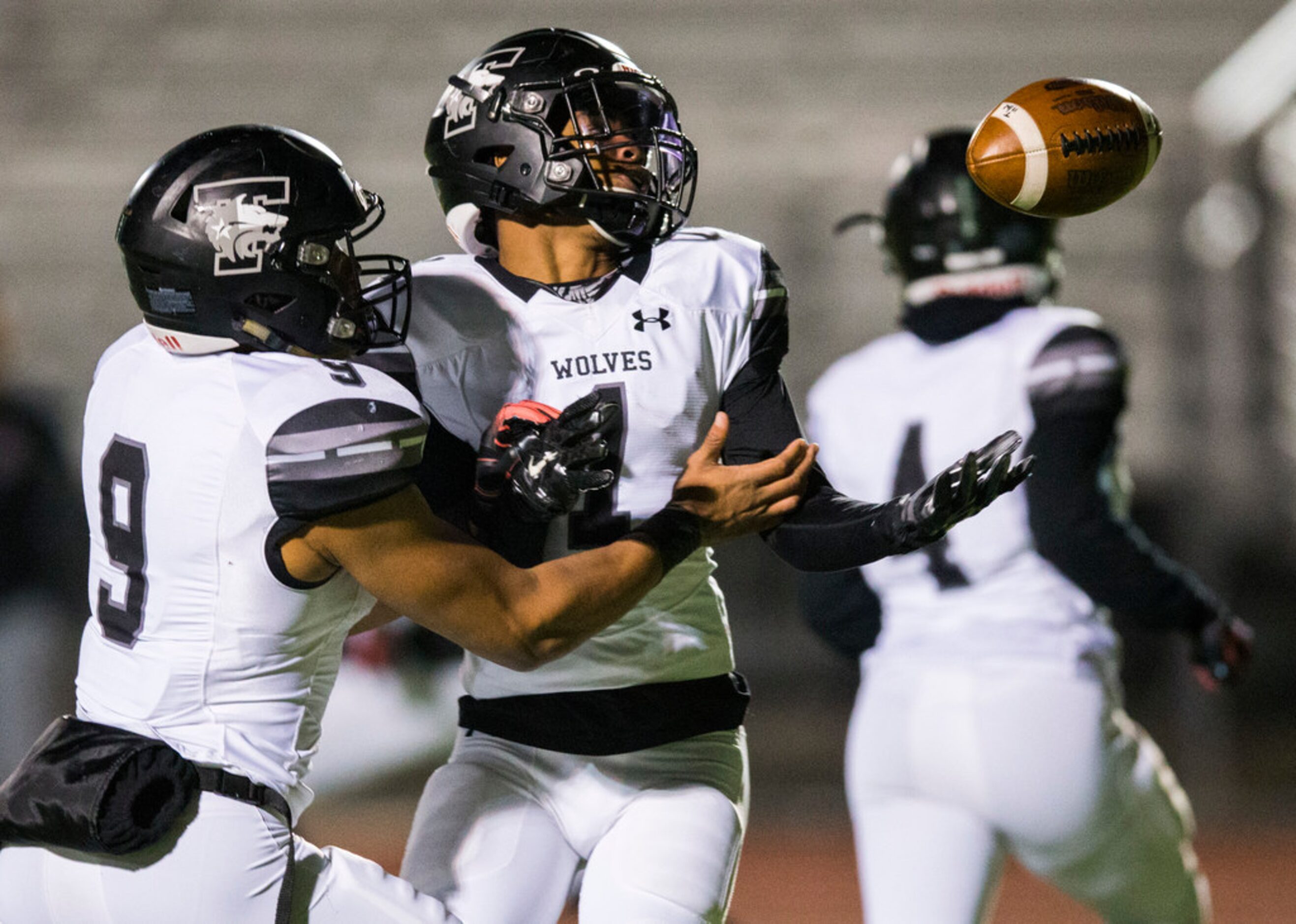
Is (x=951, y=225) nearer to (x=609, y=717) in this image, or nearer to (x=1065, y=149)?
(x=1065, y=149)

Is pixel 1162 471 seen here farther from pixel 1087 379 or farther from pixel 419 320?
pixel 419 320

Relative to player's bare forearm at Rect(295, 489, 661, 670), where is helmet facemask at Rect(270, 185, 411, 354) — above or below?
above

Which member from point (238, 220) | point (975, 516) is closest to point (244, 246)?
point (238, 220)

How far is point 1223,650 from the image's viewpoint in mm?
3053

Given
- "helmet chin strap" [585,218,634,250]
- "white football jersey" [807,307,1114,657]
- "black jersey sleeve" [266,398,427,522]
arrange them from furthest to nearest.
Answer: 1. "white football jersey" [807,307,1114,657]
2. "helmet chin strap" [585,218,634,250]
3. "black jersey sleeve" [266,398,427,522]

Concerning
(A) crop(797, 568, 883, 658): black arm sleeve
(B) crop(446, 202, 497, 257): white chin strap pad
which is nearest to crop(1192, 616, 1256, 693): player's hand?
(A) crop(797, 568, 883, 658): black arm sleeve

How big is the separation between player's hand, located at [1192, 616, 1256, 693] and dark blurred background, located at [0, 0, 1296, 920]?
324cm

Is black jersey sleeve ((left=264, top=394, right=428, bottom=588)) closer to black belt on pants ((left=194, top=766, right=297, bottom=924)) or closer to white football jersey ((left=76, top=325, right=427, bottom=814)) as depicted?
white football jersey ((left=76, top=325, right=427, bottom=814))

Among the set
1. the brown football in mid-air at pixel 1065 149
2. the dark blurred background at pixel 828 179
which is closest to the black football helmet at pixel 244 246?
the brown football in mid-air at pixel 1065 149

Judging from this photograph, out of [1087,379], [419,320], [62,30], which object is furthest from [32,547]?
[62,30]

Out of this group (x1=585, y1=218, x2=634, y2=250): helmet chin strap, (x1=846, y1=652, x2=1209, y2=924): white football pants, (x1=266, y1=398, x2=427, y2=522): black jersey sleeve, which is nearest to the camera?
(x1=266, y1=398, x2=427, y2=522): black jersey sleeve

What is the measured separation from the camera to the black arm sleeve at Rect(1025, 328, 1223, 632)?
2.71m

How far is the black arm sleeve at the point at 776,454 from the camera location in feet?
7.12

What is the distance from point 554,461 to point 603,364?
0.26 m
